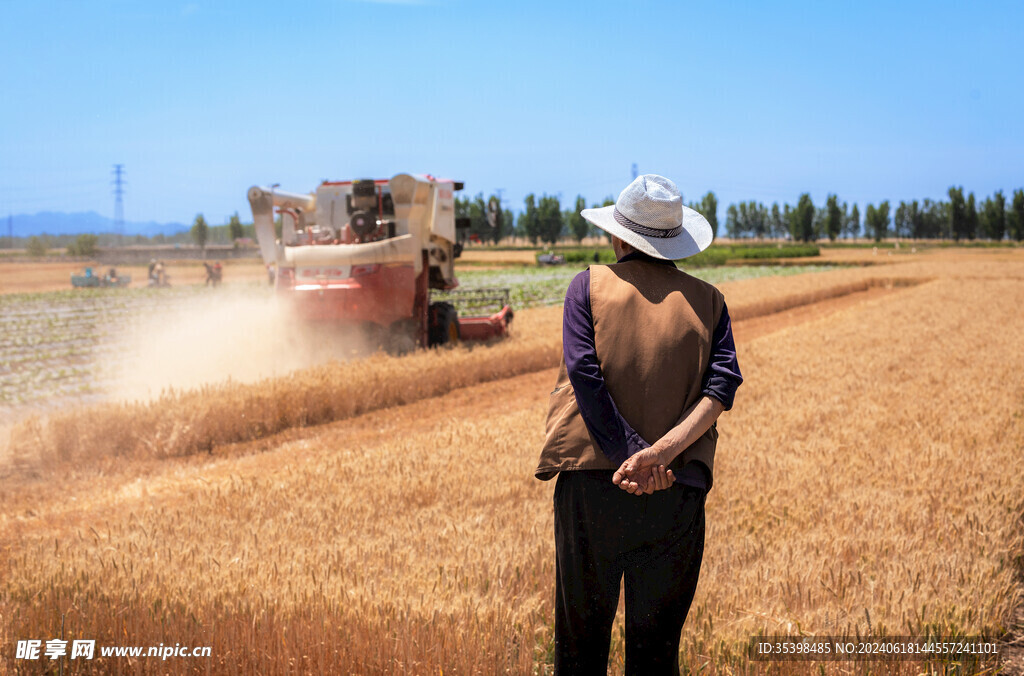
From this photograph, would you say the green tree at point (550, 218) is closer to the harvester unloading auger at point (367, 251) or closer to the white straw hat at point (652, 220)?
the harvester unloading auger at point (367, 251)

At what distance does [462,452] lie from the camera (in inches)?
244

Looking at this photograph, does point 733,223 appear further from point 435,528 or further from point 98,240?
point 435,528

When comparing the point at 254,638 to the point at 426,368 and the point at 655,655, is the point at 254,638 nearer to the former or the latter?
the point at 655,655

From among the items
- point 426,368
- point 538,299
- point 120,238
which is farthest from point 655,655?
point 120,238

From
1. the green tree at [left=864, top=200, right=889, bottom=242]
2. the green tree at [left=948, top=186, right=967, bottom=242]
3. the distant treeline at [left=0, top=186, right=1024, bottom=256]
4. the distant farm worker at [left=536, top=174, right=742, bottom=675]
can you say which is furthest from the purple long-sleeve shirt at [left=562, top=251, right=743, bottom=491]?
the green tree at [left=864, top=200, right=889, bottom=242]

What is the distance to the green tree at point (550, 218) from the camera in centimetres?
9881

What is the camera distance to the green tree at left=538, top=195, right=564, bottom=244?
98.8 m

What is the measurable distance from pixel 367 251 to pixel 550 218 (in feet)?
298

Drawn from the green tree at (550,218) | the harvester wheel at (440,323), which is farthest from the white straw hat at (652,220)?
the green tree at (550,218)

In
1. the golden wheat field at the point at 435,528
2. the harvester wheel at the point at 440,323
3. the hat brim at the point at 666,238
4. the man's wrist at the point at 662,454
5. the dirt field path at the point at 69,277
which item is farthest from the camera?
the dirt field path at the point at 69,277

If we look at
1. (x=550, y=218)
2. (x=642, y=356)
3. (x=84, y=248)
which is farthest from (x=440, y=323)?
(x=550, y=218)

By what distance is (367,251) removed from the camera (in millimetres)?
10750

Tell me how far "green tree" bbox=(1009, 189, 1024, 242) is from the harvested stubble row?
107101 millimetres

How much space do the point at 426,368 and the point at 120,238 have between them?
129462 mm
